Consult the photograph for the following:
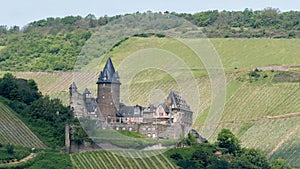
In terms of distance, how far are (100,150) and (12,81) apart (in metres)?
13.0

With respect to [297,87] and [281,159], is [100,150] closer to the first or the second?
[281,159]

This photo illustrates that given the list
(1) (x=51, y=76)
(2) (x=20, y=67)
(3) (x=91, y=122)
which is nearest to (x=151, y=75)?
(1) (x=51, y=76)

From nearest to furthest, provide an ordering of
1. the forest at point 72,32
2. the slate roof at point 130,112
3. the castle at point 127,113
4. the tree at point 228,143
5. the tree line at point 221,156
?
1. the tree line at point 221,156
2. the castle at point 127,113
3. the slate roof at point 130,112
4. the tree at point 228,143
5. the forest at point 72,32

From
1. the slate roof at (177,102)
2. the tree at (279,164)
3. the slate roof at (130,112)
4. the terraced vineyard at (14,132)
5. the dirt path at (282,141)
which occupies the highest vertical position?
the slate roof at (177,102)

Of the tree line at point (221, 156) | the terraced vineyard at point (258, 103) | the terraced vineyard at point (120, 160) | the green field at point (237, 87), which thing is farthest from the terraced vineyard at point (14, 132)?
the terraced vineyard at point (258, 103)

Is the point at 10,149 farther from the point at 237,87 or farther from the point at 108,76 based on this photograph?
the point at 237,87

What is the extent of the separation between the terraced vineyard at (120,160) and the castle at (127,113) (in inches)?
146

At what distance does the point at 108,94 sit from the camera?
255ft

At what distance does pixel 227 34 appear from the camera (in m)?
141

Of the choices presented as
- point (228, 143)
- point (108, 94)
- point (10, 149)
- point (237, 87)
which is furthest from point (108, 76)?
point (237, 87)

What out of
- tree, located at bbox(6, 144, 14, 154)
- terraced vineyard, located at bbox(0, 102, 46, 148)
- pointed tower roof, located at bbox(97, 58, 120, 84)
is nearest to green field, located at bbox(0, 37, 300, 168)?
terraced vineyard, located at bbox(0, 102, 46, 148)

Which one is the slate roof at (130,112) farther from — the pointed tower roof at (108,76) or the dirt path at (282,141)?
the dirt path at (282,141)

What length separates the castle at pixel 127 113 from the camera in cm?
7656

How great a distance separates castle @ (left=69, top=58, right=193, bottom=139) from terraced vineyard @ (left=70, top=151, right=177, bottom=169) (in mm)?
3705
